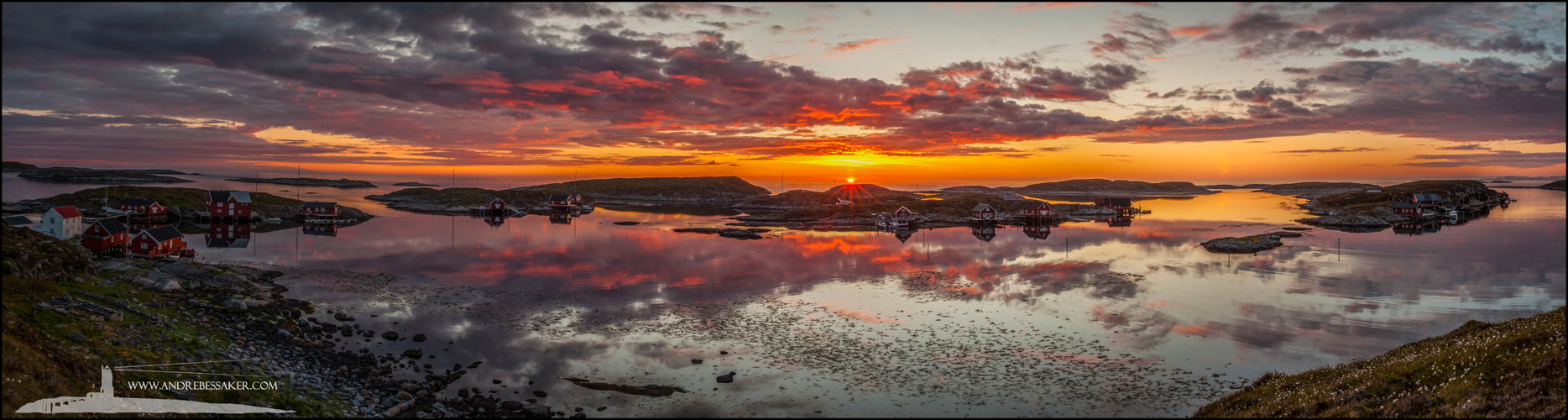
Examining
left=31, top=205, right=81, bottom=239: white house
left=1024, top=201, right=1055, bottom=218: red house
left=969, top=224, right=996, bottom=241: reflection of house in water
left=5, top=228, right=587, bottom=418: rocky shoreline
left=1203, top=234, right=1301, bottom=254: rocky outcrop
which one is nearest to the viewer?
left=5, top=228, right=587, bottom=418: rocky shoreline

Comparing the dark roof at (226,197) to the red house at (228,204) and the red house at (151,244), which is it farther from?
the red house at (151,244)

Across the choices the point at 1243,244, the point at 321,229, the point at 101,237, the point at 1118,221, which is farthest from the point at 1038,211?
the point at 101,237

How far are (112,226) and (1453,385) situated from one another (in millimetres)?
79865

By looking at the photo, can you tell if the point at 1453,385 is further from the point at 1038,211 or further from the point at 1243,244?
the point at 1038,211

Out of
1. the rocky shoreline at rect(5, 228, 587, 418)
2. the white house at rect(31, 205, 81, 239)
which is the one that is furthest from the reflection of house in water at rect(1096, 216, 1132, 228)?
the white house at rect(31, 205, 81, 239)

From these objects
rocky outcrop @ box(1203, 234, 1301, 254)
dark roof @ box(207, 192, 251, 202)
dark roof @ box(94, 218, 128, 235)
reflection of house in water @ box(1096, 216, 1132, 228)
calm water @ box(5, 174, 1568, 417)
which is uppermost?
dark roof @ box(207, 192, 251, 202)

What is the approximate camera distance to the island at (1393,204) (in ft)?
326

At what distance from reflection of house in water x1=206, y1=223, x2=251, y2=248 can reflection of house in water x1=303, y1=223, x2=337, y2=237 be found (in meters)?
6.57

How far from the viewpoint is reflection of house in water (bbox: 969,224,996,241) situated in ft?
286

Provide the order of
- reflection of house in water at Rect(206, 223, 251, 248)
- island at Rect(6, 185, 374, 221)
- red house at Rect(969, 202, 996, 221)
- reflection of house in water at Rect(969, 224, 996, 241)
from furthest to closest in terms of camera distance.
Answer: red house at Rect(969, 202, 996, 221)
island at Rect(6, 185, 374, 221)
reflection of house in water at Rect(969, 224, 996, 241)
reflection of house in water at Rect(206, 223, 251, 248)

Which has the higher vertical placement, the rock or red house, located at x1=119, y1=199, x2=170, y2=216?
red house, located at x1=119, y1=199, x2=170, y2=216

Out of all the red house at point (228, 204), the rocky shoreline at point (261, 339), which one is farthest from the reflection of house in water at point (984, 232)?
the red house at point (228, 204)

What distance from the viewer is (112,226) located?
51125 mm

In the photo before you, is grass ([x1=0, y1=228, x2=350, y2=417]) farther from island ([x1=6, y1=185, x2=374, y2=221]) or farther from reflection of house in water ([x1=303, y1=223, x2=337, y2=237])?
island ([x1=6, y1=185, x2=374, y2=221])
